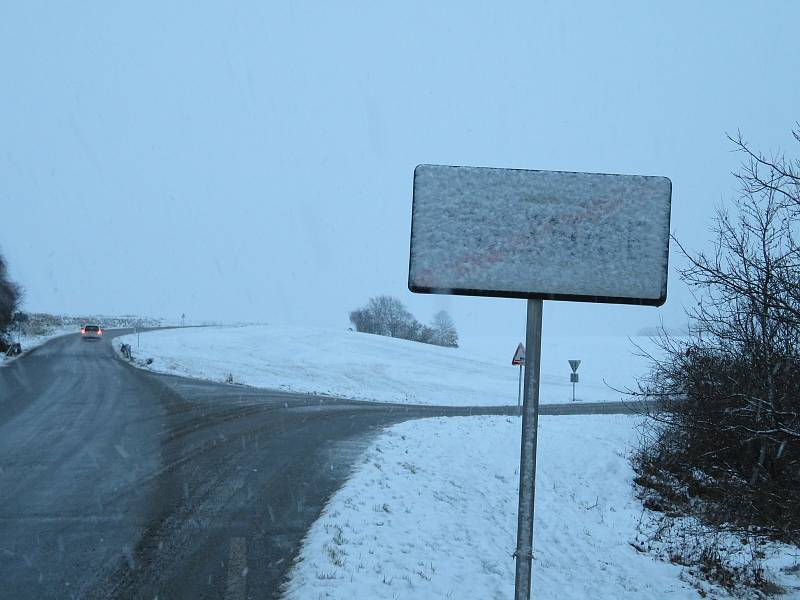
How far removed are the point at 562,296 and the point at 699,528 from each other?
8.10 meters

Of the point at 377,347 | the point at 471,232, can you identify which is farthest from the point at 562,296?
the point at 377,347

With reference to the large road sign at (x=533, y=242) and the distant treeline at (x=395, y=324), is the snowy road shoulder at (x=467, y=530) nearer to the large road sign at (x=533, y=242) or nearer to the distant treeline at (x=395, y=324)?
the large road sign at (x=533, y=242)

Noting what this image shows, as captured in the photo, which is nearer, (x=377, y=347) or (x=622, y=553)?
(x=622, y=553)

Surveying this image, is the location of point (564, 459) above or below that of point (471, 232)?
below

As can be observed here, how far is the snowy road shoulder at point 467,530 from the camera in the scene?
5.24 meters

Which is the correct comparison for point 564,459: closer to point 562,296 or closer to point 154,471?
point 154,471

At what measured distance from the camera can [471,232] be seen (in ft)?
8.48

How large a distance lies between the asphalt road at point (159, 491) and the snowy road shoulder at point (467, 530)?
0.44 metres

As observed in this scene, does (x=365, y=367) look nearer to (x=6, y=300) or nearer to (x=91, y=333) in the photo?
(x=91, y=333)

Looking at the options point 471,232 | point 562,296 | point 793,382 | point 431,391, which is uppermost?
point 471,232

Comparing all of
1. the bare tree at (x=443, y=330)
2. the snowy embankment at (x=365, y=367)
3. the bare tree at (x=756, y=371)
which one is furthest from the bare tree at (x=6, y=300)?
the bare tree at (x=443, y=330)

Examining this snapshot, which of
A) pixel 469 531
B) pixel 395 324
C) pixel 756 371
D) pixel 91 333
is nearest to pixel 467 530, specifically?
pixel 469 531

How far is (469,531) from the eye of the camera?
6.96 meters

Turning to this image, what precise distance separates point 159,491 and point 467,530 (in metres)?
3.79
